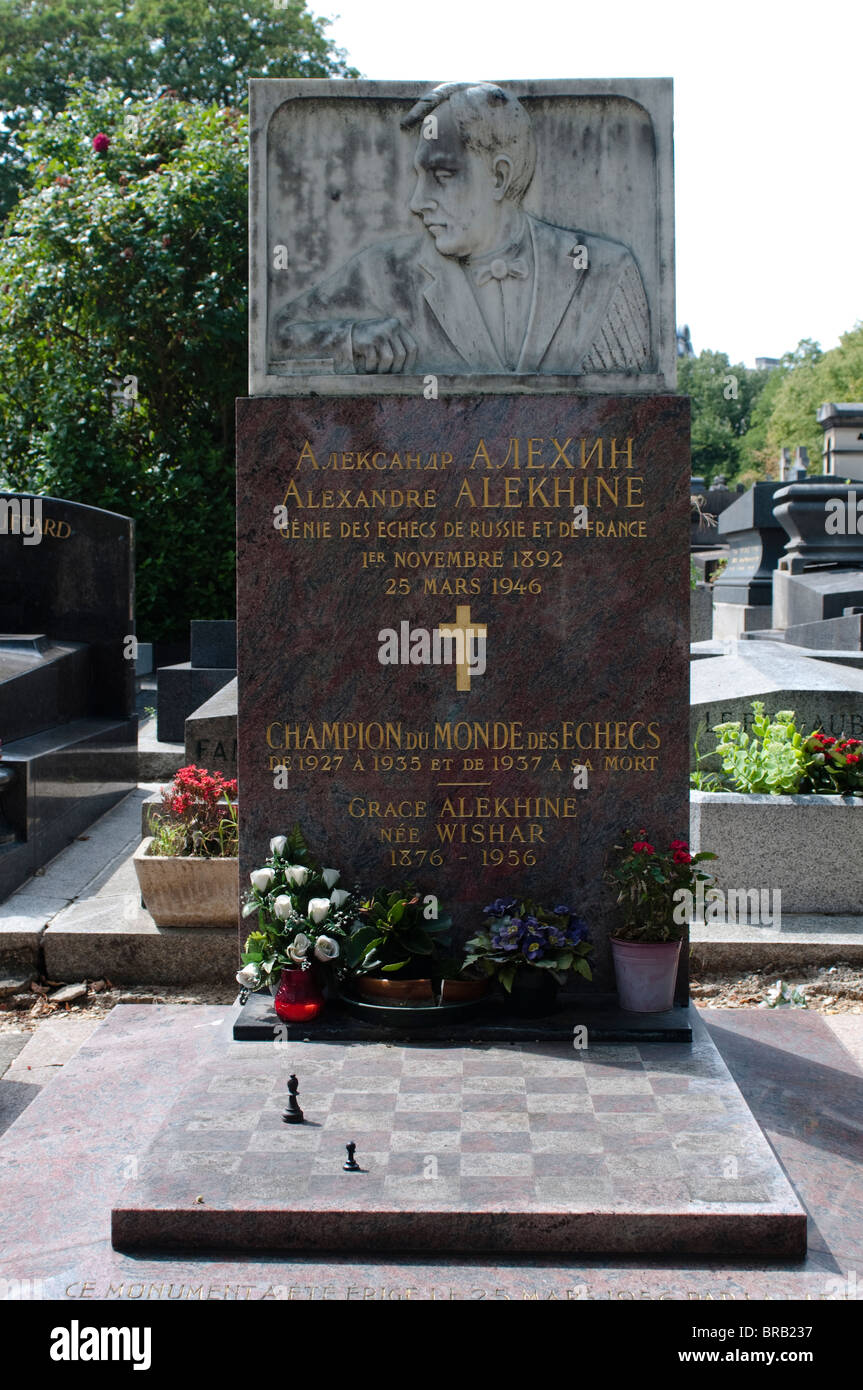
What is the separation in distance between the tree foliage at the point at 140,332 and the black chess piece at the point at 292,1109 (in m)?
13.0

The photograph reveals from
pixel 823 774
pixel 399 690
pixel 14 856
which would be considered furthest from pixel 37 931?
pixel 823 774

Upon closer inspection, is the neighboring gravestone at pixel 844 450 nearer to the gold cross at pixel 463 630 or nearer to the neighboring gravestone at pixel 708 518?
the neighboring gravestone at pixel 708 518

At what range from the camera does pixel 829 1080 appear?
4.85 metres

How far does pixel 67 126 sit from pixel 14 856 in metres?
13.9

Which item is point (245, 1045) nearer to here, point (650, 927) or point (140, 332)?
point (650, 927)

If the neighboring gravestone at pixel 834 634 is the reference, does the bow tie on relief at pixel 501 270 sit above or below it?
above

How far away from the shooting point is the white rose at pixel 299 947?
4.72m

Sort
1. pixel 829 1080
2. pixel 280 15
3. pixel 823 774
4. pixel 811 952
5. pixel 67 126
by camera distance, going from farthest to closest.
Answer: pixel 280 15
pixel 67 126
pixel 823 774
pixel 811 952
pixel 829 1080

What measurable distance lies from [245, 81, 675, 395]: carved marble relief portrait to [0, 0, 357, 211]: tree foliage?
19499mm

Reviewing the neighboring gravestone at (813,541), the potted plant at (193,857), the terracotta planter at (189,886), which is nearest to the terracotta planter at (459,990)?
the potted plant at (193,857)

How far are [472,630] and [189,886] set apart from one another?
2072mm

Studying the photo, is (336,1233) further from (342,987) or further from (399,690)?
(399,690)

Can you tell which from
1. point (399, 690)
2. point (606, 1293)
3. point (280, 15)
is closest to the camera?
point (606, 1293)

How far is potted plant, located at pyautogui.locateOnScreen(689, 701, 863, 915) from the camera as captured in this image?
6.57 m
